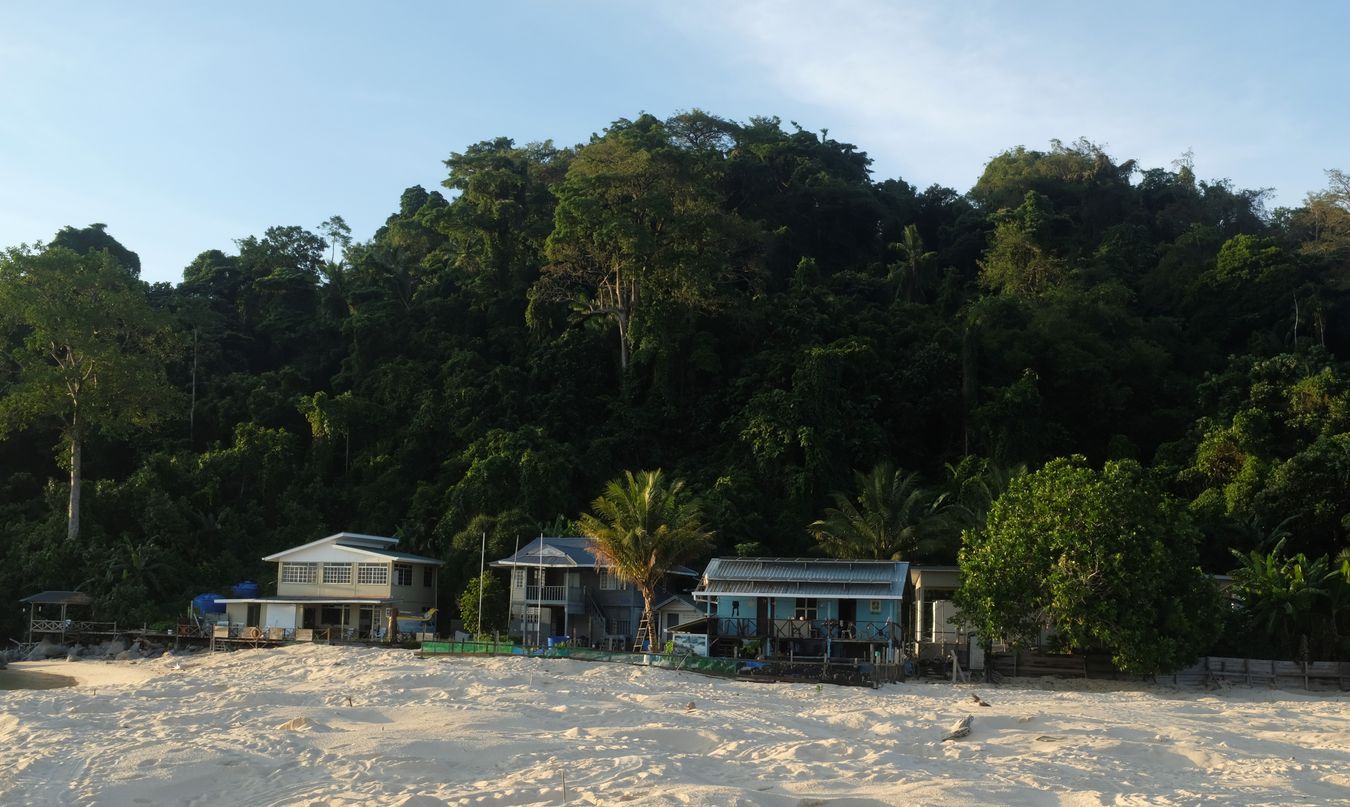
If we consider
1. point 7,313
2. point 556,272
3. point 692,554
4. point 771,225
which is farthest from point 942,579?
point 7,313

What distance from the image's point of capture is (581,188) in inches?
2047

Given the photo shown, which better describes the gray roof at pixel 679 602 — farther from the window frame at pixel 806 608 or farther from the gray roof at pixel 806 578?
the window frame at pixel 806 608

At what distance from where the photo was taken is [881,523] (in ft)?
130

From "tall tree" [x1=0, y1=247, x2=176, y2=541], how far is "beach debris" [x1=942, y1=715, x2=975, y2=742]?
40.2m

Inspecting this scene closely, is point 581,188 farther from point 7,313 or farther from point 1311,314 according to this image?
point 1311,314

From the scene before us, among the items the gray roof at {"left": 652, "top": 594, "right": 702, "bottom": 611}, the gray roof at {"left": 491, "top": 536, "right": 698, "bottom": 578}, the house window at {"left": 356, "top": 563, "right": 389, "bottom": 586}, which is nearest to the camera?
the gray roof at {"left": 652, "top": 594, "right": 702, "bottom": 611}

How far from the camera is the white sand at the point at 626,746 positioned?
44.3 ft

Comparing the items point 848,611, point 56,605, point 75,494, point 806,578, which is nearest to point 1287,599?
point 848,611

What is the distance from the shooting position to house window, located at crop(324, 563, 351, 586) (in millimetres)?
43375

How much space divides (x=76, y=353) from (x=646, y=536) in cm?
2808

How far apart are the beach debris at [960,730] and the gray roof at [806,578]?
14575 millimetres

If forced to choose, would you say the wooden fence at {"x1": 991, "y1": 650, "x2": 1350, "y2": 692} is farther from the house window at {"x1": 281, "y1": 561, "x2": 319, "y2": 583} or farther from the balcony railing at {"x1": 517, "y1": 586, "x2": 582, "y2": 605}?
the house window at {"x1": 281, "y1": 561, "x2": 319, "y2": 583}

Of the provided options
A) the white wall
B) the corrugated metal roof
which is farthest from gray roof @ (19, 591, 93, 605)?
the corrugated metal roof

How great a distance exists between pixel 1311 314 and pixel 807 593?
107 feet
